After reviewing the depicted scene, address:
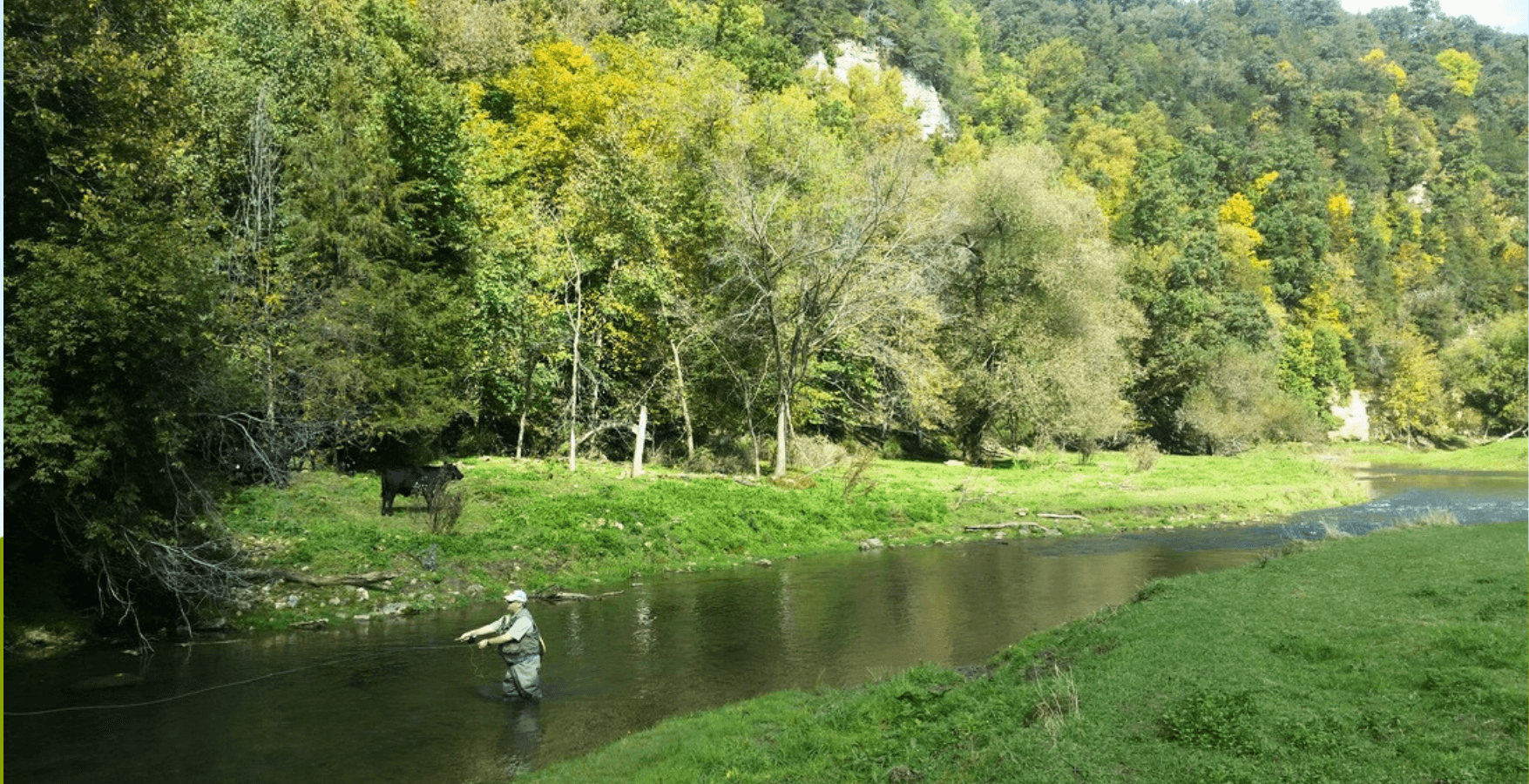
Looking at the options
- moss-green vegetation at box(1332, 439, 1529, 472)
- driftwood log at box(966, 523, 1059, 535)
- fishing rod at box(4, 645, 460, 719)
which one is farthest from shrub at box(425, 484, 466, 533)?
moss-green vegetation at box(1332, 439, 1529, 472)

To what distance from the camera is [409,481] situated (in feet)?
78.2

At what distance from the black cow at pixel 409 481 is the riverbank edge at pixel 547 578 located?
3.41 meters

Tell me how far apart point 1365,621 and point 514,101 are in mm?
46927

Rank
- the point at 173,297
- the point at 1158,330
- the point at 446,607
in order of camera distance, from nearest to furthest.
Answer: the point at 173,297
the point at 446,607
the point at 1158,330

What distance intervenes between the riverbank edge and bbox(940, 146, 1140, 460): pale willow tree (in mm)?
10586

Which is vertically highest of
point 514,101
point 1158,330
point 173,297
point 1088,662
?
point 514,101

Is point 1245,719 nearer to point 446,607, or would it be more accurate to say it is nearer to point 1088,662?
point 1088,662

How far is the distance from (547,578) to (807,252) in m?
16.8

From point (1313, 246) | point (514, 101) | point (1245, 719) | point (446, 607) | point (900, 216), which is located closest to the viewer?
point (1245, 719)

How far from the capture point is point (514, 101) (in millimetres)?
49156

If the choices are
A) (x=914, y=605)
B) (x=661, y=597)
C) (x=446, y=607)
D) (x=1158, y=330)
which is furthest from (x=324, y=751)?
(x=1158, y=330)

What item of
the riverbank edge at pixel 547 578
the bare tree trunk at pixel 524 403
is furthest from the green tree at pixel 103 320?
the bare tree trunk at pixel 524 403

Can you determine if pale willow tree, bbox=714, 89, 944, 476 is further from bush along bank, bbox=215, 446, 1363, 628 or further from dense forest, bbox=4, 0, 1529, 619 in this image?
bush along bank, bbox=215, 446, 1363, 628

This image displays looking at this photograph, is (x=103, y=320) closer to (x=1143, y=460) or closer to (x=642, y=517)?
(x=642, y=517)
